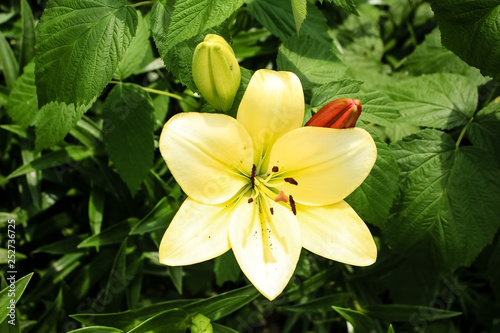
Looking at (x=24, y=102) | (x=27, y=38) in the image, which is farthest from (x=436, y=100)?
(x=27, y=38)

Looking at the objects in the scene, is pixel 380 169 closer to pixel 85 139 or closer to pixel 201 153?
pixel 201 153

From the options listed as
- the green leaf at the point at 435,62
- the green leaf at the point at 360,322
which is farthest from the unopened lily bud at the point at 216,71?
the green leaf at the point at 435,62

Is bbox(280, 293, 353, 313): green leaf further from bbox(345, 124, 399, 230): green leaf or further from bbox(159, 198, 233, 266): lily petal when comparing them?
bbox(159, 198, 233, 266): lily petal

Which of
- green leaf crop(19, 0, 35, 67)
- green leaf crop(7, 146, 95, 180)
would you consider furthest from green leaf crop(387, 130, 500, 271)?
green leaf crop(19, 0, 35, 67)

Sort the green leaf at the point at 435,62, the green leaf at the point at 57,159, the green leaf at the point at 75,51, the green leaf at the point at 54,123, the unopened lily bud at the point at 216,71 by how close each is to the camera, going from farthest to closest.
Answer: the green leaf at the point at 435,62 < the green leaf at the point at 57,159 < the green leaf at the point at 54,123 < the green leaf at the point at 75,51 < the unopened lily bud at the point at 216,71

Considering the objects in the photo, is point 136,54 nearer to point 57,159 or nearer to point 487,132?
point 57,159

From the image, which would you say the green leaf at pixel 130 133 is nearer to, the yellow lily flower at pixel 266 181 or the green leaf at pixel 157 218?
the green leaf at pixel 157 218

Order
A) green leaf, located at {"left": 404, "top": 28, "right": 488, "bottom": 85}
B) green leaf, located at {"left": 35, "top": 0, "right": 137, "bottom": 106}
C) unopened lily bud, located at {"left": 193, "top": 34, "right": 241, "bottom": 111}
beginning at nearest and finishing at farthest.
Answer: unopened lily bud, located at {"left": 193, "top": 34, "right": 241, "bottom": 111}
green leaf, located at {"left": 35, "top": 0, "right": 137, "bottom": 106}
green leaf, located at {"left": 404, "top": 28, "right": 488, "bottom": 85}
